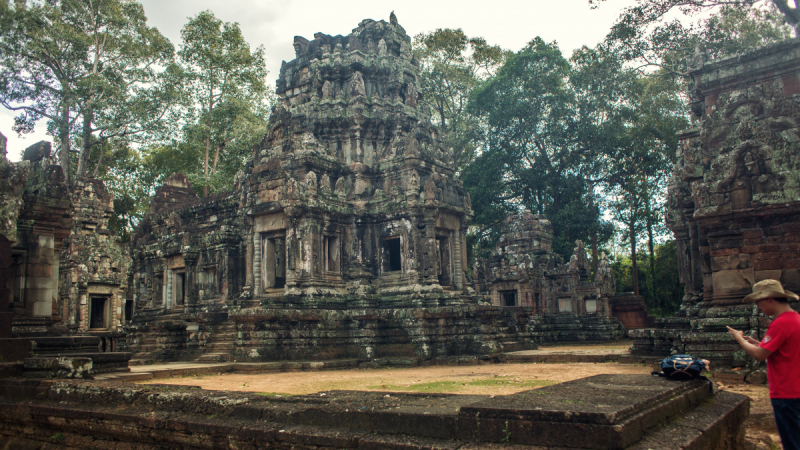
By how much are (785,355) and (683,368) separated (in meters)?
1.02

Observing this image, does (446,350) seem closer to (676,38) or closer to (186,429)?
(186,429)

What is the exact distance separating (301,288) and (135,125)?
69.7ft

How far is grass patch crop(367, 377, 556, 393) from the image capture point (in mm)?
7633

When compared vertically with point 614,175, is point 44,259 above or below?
below

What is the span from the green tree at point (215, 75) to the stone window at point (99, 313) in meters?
13.0

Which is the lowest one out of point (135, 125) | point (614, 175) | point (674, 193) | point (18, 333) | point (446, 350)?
point (446, 350)

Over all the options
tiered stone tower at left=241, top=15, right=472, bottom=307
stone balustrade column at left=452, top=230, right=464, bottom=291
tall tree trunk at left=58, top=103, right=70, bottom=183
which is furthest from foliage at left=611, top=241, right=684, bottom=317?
tall tree trunk at left=58, top=103, right=70, bottom=183

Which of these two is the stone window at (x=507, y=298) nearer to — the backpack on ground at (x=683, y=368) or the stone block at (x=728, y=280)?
the stone block at (x=728, y=280)

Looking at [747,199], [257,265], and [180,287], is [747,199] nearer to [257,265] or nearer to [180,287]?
[257,265]

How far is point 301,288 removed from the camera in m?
14.6

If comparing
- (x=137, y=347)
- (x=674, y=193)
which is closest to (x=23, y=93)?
(x=137, y=347)

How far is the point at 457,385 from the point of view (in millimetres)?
8133

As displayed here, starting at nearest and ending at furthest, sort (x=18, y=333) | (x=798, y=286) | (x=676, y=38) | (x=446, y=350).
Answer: (x=798, y=286) → (x=18, y=333) → (x=446, y=350) → (x=676, y=38)

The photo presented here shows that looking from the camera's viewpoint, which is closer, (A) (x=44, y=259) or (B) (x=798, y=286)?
(B) (x=798, y=286)
